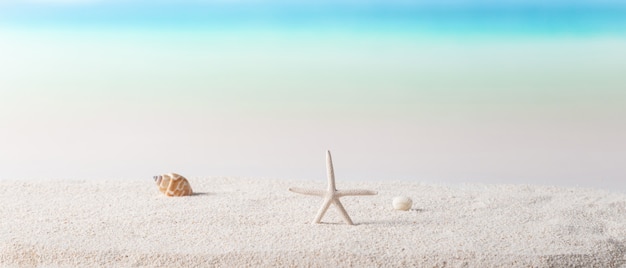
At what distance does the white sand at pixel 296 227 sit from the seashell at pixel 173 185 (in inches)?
2.1

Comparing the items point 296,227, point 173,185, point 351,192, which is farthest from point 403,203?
point 173,185

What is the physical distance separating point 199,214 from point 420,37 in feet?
11.9

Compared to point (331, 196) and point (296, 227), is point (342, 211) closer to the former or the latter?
point (331, 196)

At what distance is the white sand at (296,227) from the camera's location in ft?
13.7

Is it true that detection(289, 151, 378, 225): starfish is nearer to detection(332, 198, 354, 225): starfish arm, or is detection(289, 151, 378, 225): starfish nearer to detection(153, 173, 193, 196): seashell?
detection(332, 198, 354, 225): starfish arm

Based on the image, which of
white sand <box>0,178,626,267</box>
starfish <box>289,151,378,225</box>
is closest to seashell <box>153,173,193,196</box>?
white sand <box>0,178,626,267</box>

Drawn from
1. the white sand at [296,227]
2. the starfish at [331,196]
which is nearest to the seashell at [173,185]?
the white sand at [296,227]

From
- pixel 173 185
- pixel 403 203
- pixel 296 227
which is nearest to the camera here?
pixel 296 227

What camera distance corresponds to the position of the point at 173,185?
18.1 feet

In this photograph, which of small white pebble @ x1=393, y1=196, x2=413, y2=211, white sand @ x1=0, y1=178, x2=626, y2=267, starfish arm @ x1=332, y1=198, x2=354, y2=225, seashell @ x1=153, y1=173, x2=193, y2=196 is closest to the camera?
white sand @ x1=0, y1=178, x2=626, y2=267

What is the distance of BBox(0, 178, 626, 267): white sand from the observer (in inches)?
164

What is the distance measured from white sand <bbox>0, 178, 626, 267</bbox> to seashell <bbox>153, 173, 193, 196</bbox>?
0.05 m

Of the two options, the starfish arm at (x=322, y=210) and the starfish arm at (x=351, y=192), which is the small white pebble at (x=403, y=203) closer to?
the starfish arm at (x=351, y=192)

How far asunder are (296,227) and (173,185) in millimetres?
1144
